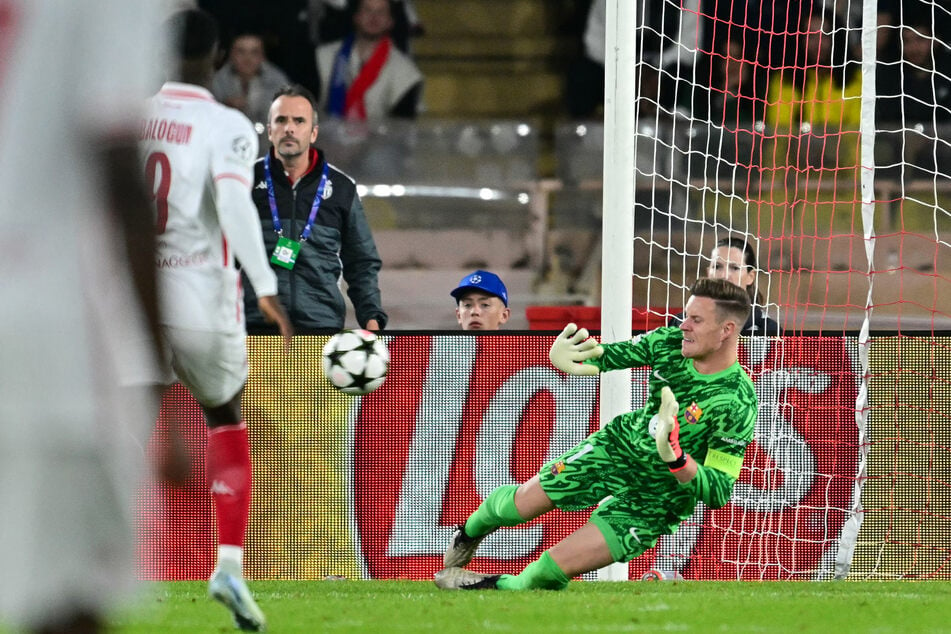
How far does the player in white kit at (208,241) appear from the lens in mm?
5172

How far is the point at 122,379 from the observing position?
2600mm

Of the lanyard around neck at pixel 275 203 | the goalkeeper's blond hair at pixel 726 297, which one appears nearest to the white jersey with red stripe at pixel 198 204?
the goalkeeper's blond hair at pixel 726 297

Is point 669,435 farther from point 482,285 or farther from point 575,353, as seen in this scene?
point 482,285

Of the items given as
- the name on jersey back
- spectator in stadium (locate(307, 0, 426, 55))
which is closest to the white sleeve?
the name on jersey back

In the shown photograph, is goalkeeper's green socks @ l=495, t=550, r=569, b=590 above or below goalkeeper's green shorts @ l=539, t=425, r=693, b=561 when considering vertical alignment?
below

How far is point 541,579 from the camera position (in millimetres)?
6336

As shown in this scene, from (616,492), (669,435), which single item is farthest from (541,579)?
(669,435)

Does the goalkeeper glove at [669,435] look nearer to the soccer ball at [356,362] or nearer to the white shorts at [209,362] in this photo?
the soccer ball at [356,362]

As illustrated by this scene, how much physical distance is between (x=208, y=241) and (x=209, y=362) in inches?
18.1

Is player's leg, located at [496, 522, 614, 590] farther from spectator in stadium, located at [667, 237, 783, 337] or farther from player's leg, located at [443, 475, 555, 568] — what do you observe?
spectator in stadium, located at [667, 237, 783, 337]

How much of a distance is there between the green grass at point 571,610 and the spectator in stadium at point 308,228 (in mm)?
1586

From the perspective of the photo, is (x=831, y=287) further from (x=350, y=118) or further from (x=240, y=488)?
(x=240, y=488)

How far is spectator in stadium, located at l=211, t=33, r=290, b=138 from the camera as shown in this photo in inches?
505

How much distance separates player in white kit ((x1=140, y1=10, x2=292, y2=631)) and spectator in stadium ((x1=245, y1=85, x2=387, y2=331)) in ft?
7.11
